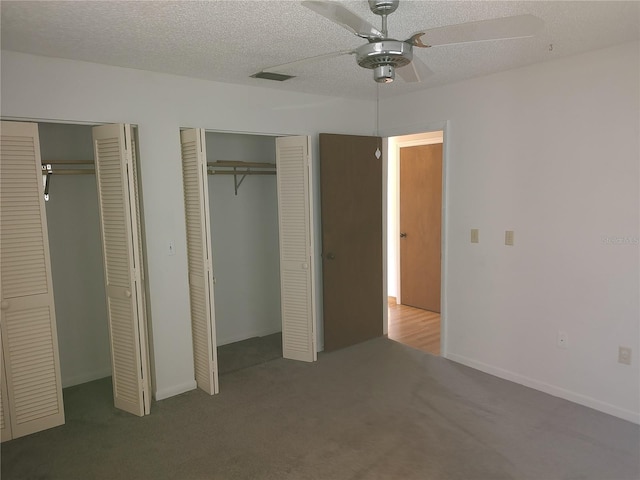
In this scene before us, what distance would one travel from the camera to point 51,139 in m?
3.53

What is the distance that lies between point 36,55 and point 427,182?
4104mm

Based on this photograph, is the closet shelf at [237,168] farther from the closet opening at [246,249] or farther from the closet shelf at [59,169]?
the closet shelf at [59,169]

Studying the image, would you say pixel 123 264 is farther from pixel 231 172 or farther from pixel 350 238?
pixel 350 238

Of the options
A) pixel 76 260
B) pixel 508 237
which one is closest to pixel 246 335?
pixel 76 260

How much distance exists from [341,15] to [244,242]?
3.24m

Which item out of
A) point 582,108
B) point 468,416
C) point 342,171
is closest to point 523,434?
point 468,416

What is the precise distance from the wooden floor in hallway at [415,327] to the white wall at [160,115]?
218 centimetres

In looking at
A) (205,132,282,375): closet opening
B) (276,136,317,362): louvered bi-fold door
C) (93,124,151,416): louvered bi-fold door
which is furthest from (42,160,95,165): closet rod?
(276,136,317,362): louvered bi-fold door

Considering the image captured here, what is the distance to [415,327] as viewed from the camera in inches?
199

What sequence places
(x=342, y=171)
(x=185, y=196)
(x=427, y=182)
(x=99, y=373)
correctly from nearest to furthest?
(x=185, y=196) < (x=99, y=373) < (x=342, y=171) < (x=427, y=182)

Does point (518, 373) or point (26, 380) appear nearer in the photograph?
point (26, 380)

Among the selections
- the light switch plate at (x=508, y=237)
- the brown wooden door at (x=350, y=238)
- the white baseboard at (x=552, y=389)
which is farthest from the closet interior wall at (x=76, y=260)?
the light switch plate at (x=508, y=237)

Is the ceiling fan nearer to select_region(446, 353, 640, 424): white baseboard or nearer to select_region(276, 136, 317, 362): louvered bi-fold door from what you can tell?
select_region(276, 136, 317, 362): louvered bi-fold door

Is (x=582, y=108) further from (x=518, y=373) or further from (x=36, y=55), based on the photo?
(x=36, y=55)
